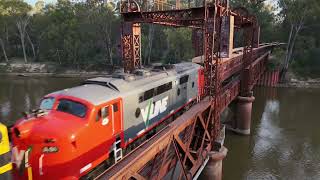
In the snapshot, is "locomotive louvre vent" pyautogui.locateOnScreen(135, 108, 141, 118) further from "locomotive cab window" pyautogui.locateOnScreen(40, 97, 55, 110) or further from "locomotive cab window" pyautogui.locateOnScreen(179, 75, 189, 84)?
"locomotive cab window" pyautogui.locateOnScreen(179, 75, 189, 84)

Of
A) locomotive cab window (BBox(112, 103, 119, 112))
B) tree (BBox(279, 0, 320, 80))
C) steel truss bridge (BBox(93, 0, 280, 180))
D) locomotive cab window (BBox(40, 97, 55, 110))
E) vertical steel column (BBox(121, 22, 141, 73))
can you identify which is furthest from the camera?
tree (BBox(279, 0, 320, 80))

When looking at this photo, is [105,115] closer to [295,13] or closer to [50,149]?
[50,149]

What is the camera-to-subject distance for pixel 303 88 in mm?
55000

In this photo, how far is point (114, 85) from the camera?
14469 millimetres

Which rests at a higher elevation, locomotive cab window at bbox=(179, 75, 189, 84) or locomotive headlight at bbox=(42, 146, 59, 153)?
locomotive cab window at bbox=(179, 75, 189, 84)

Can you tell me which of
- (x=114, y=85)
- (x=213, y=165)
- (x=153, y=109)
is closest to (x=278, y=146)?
(x=213, y=165)

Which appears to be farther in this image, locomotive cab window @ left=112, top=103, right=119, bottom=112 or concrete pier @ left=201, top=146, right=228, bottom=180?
concrete pier @ left=201, top=146, right=228, bottom=180

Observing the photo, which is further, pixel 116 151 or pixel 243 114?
pixel 243 114

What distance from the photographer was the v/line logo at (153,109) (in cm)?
1689

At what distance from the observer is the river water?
22234 mm

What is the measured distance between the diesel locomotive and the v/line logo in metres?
0.01

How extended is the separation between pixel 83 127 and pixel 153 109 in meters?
6.66

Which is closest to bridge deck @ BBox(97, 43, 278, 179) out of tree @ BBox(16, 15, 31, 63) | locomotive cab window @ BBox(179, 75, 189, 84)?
locomotive cab window @ BBox(179, 75, 189, 84)

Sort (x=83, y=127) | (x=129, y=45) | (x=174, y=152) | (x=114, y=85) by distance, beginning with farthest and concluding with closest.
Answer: (x=129, y=45)
(x=114, y=85)
(x=174, y=152)
(x=83, y=127)
